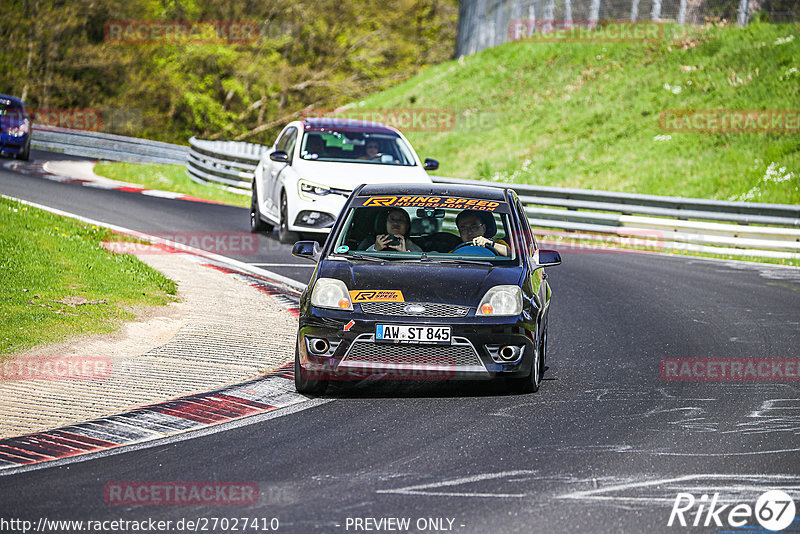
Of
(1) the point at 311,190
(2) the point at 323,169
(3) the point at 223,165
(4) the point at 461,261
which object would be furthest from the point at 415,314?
(3) the point at 223,165

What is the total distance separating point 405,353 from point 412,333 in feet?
0.49

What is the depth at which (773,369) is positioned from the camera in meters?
9.58

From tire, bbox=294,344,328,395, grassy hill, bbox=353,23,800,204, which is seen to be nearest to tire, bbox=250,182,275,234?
tire, bbox=294,344,328,395

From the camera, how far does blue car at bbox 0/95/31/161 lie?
1107 inches

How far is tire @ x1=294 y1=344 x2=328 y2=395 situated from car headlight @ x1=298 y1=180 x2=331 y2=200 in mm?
7595

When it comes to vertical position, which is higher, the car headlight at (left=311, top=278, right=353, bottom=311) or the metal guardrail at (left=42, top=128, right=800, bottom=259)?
the car headlight at (left=311, top=278, right=353, bottom=311)

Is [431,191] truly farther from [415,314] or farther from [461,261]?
[415,314]

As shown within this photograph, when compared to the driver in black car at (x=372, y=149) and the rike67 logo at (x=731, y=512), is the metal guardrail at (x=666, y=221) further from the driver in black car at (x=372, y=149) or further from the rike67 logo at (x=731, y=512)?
the rike67 logo at (x=731, y=512)

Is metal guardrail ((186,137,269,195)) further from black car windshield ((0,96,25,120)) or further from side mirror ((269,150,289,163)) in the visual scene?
side mirror ((269,150,289,163))

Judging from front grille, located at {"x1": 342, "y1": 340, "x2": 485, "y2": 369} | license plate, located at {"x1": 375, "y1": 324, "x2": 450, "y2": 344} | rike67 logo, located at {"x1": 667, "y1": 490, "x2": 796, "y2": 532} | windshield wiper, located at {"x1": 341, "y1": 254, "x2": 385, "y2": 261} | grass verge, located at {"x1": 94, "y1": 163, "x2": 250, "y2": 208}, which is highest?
windshield wiper, located at {"x1": 341, "y1": 254, "x2": 385, "y2": 261}

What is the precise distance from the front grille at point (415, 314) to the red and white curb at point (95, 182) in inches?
644

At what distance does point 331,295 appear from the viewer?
8109mm

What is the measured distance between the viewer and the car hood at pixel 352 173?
15.7 metres

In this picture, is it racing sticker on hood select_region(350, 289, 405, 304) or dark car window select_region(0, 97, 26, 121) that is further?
dark car window select_region(0, 97, 26, 121)
